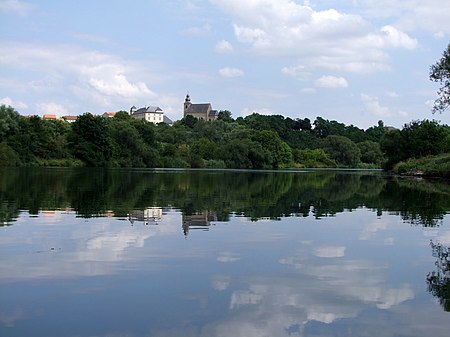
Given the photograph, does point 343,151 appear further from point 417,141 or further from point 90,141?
point 90,141

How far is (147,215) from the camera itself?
1655cm

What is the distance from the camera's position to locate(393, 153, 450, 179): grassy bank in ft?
167

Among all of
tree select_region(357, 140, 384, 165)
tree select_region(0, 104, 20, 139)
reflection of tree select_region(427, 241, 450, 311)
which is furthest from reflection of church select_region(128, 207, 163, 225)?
tree select_region(357, 140, 384, 165)

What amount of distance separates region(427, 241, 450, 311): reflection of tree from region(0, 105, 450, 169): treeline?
60.9 meters

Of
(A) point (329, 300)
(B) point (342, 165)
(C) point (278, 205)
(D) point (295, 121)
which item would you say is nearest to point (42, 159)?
(C) point (278, 205)

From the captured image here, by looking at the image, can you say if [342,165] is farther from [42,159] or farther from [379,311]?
[379,311]

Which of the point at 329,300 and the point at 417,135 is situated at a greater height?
the point at 417,135

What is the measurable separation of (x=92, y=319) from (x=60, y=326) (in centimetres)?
38

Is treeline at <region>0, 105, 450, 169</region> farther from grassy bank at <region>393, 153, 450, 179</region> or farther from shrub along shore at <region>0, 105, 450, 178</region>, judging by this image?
grassy bank at <region>393, 153, 450, 179</region>

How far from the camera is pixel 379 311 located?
22.3 feet

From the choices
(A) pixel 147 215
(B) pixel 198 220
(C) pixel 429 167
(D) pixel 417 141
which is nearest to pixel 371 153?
(D) pixel 417 141

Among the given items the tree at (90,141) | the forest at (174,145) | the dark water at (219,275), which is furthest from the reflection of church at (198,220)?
the tree at (90,141)

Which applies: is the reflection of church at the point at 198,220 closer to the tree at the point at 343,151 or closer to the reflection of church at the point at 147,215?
the reflection of church at the point at 147,215

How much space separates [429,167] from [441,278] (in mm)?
49697
